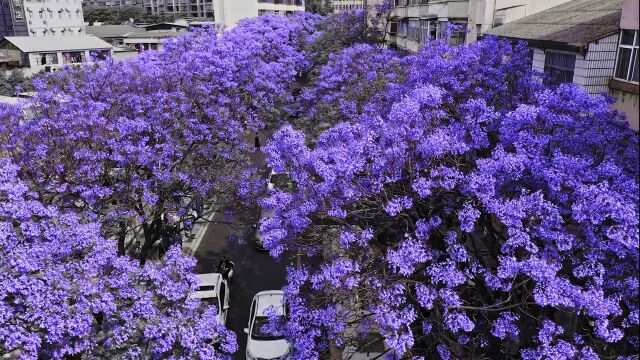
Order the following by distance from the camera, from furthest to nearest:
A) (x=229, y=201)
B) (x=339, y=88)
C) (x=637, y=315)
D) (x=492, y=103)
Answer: (x=339, y=88) < (x=229, y=201) < (x=492, y=103) < (x=637, y=315)

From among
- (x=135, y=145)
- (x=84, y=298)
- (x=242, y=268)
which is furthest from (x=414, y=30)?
(x=84, y=298)

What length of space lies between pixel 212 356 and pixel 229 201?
6.72 meters

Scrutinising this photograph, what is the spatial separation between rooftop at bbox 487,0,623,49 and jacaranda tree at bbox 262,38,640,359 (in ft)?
9.28

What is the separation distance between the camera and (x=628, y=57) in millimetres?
9844

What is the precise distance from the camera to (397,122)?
9148mm

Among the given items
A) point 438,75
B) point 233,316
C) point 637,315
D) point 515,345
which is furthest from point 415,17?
point 637,315

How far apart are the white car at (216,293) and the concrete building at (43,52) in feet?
113

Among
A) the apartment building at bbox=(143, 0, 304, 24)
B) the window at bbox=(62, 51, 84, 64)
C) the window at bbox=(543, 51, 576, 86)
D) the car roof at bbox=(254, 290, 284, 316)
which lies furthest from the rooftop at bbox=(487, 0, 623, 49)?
the apartment building at bbox=(143, 0, 304, 24)

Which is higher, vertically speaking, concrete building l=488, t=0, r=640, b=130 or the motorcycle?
concrete building l=488, t=0, r=640, b=130

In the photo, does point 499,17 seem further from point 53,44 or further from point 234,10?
point 234,10

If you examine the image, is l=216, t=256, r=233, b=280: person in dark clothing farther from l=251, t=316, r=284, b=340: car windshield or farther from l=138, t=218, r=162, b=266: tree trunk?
l=251, t=316, r=284, b=340: car windshield

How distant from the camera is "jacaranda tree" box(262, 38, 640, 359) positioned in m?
7.02

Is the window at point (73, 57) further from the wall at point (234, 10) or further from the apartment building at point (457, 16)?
the apartment building at point (457, 16)

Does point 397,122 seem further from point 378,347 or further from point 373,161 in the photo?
point 378,347
